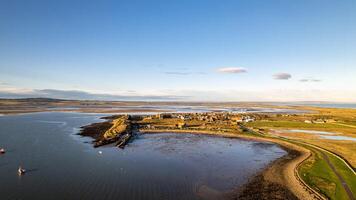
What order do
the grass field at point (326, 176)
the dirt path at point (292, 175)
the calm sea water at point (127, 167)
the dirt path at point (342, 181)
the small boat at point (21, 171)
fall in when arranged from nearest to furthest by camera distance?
the dirt path at point (342, 181)
the grass field at point (326, 176)
the calm sea water at point (127, 167)
the dirt path at point (292, 175)
the small boat at point (21, 171)

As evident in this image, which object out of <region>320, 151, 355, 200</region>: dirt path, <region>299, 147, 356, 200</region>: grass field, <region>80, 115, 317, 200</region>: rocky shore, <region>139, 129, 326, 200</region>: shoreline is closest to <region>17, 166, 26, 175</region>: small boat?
<region>80, 115, 317, 200</region>: rocky shore

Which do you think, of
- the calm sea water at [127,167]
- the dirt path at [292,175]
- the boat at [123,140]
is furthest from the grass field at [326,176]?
the boat at [123,140]

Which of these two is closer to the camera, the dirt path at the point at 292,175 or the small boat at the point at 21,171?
the dirt path at the point at 292,175

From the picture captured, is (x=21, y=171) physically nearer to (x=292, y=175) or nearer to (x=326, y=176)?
(x=292, y=175)

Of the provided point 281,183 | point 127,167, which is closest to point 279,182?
point 281,183

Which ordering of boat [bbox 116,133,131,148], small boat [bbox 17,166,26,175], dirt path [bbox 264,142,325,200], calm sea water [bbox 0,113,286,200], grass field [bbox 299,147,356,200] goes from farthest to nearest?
boat [bbox 116,133,131,148]
small boat [bbox 17,166,26,175]
dirt path [bbox 264,142,325,200]
calm sea water [bbox 0,113,286,200]
grass field [bbox 299,147,356,200]

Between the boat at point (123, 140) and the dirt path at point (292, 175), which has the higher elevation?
the boat at point (123, 140)

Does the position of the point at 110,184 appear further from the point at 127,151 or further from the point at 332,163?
the point at 332,163

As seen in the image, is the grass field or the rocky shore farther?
the rocky shore

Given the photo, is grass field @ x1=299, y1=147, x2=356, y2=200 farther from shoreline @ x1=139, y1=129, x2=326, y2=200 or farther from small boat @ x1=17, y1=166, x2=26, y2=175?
small boat @ x1=17, y1=166, x2=26, y2=175

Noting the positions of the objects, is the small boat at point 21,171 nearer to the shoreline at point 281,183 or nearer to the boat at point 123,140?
the boat at point 123,140
